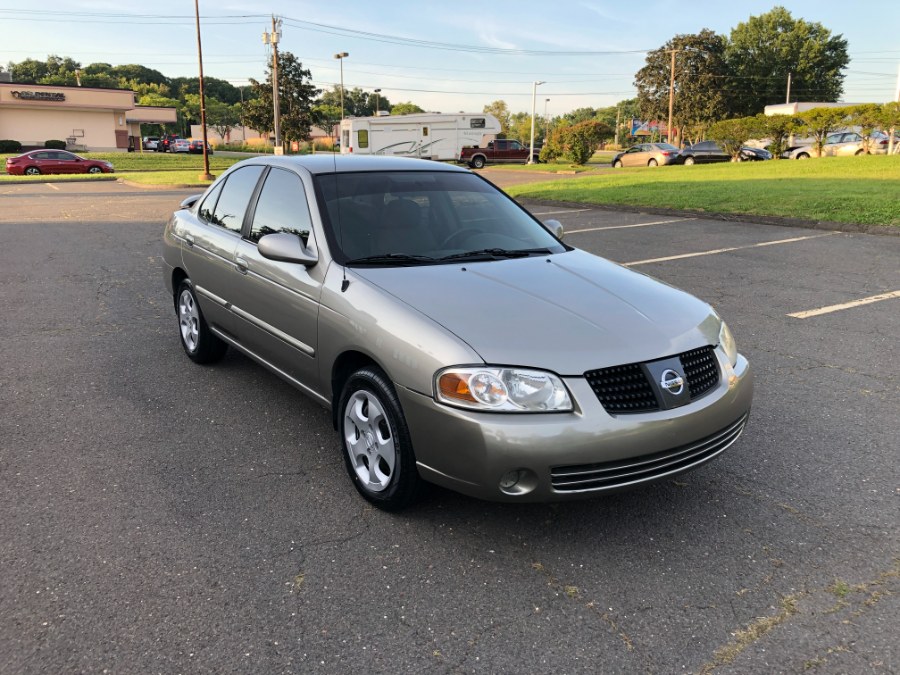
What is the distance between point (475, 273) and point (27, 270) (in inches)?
313

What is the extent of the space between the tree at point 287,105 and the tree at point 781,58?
44.0 m

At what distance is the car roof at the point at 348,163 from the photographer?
4.32 m

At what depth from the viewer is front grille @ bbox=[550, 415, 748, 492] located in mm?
2779

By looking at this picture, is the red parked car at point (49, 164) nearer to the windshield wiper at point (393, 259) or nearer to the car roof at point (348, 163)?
the car roof at point (348, 163)

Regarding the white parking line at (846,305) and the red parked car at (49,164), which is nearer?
the white parking line at (846,305)

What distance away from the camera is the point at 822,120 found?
27.4m

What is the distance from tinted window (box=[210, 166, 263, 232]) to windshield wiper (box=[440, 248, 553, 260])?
1.66m

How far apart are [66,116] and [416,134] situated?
3218 centimetres

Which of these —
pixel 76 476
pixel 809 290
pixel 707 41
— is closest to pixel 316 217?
pixel 76 476

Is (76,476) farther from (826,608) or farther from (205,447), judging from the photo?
(826,608)

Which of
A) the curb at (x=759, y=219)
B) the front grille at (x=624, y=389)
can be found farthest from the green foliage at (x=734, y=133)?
the front grille at (x=624, y=389)

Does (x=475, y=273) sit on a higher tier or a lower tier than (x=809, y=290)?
higher

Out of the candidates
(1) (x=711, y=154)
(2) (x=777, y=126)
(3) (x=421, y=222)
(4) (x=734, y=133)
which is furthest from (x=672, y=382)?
(1) (x=711, y=154)

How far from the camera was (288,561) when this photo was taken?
290 centimetres
